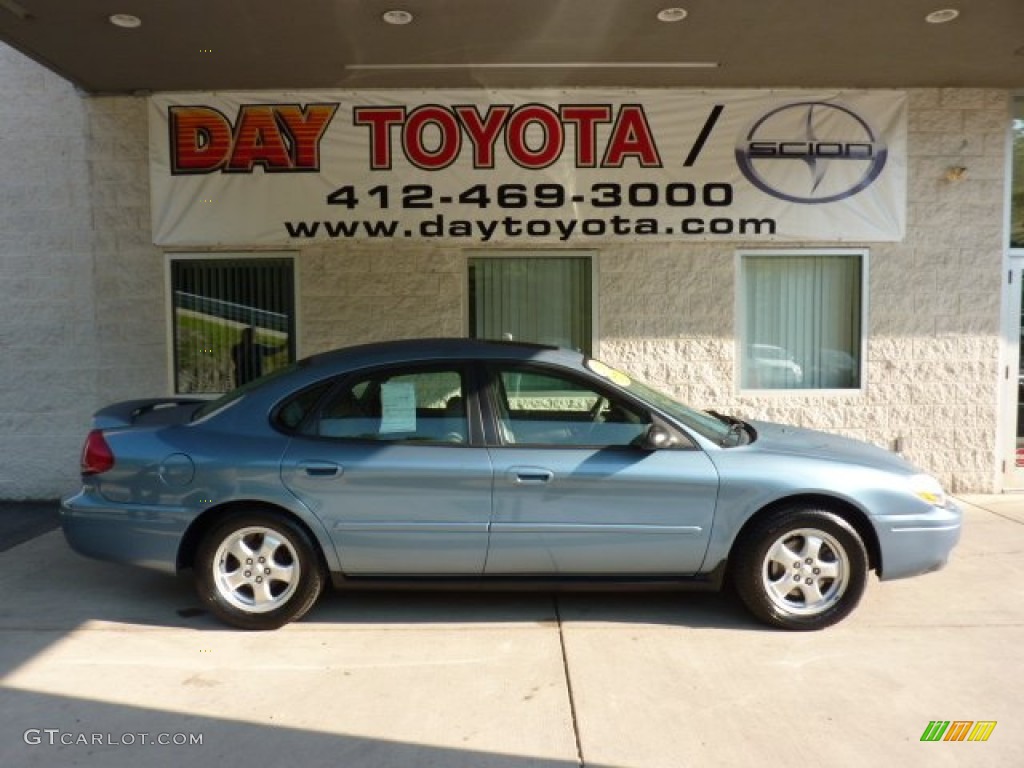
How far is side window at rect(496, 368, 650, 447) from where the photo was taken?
4.44 m

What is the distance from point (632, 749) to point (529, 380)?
79.1 inches

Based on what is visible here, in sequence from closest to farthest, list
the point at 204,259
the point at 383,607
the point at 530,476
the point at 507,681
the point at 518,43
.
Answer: the point at 507,681, the point at 530,476, the point at 383,607, the point at 518,43, the point at 204,259

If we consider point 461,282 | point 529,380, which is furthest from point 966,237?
point 529,380

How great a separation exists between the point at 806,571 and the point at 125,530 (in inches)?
142

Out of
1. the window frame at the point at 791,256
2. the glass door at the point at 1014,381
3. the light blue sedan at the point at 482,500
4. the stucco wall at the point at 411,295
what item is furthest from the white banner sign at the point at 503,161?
the light blue sedan at the point at 482,500

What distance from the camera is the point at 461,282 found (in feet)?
24.6

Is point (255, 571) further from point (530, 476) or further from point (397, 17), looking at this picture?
point (397, 17)

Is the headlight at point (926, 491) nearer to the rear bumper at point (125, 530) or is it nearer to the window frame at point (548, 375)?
the window frame at point (548, 375)

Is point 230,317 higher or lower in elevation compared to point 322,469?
higher

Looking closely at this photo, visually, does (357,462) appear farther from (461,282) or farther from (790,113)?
(790,113)

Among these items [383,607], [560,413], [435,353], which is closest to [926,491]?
[560,413]

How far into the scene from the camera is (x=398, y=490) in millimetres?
4309

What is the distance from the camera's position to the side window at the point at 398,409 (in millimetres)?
4441

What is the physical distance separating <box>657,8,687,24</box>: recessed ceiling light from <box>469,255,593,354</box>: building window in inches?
90.7
